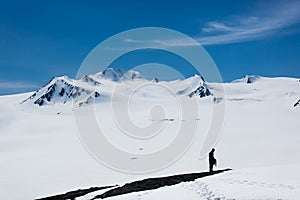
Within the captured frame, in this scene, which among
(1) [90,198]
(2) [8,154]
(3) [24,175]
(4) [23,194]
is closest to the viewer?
(1) [90,198]

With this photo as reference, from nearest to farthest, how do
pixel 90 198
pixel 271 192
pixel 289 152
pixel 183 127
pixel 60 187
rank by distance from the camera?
pixel 271 192, pixel 90 198, pixel 60 187, pixel 289 152, pixel 183 127

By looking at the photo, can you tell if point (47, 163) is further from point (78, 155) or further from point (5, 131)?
point (5, 131)

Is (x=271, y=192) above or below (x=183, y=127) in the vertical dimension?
below

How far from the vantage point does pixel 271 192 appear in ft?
58.5

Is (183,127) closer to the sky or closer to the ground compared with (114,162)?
closer to the sky

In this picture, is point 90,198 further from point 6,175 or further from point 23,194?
point 6,175

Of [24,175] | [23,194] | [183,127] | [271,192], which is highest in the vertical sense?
[183,127]

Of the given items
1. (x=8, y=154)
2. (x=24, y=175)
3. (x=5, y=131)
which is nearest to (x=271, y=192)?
(x=24, y=175)

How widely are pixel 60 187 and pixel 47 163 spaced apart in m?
34.0

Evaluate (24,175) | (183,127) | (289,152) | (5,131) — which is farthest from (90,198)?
(5,131)

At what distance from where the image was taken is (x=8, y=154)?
11638cm

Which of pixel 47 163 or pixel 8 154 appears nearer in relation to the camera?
pixel 47 163

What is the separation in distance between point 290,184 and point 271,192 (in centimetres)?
197

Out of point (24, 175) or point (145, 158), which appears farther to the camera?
point (145, 158)
